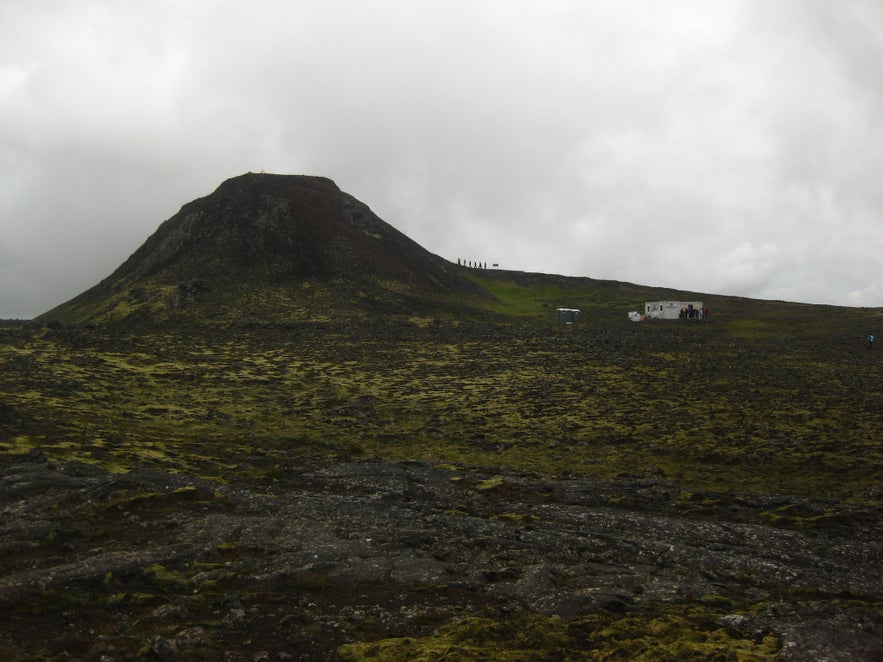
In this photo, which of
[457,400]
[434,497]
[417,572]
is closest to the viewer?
[417,572]

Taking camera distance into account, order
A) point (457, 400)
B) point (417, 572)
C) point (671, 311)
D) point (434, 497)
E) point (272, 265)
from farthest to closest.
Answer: point (671, 311) < point (272, 265) < point (457, 400) < point (434, 497) < point (417, 572)

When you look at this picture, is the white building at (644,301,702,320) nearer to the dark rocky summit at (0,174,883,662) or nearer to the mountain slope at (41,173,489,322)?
the dark rocky summit at (0,174,883,662)

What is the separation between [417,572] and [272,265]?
90774 millimetres

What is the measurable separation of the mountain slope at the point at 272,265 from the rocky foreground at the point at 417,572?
201 ft

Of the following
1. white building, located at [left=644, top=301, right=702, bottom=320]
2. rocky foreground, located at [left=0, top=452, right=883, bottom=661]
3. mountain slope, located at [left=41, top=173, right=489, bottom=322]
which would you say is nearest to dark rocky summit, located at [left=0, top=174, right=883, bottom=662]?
rocky foreground, located at [left=0, top=452, right=883, bottom=661]

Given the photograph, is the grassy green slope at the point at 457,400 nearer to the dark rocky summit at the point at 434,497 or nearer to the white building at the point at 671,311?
the dark rocky summit at the point at 434,497

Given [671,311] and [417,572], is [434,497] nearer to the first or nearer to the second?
[417,572]

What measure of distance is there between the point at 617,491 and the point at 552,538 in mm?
7973

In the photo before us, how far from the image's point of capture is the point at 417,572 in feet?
56.0

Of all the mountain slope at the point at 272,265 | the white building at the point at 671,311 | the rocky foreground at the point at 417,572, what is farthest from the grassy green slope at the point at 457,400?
the white building at the point at 671,311

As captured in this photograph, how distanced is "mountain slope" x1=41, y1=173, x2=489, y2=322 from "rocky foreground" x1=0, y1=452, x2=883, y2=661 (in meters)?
61.3

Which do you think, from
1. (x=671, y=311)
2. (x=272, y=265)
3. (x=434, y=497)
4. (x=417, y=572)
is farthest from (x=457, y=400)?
(x=671, y=311)

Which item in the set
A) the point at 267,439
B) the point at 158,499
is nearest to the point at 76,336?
the point at 267,439

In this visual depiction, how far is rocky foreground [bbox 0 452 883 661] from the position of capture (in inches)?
518
